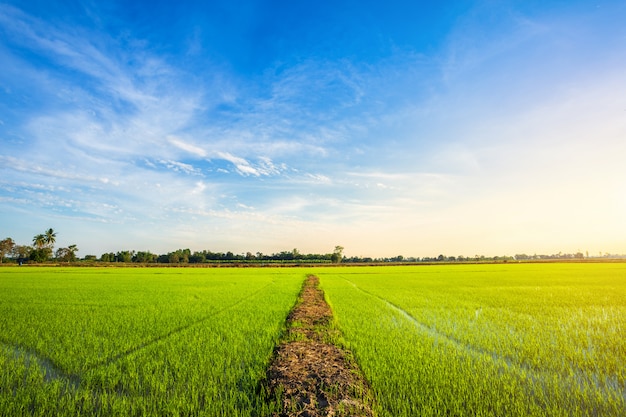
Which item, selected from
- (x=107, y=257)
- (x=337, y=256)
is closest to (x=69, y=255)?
(x=107, y=257)

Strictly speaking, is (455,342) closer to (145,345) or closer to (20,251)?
(145,345)

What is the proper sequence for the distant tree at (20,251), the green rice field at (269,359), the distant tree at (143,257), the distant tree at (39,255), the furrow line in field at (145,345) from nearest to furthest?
the green rice field at (269,359) < the furrow line in field at (145,345) < the distant tree at (39,255) < the distant tree at (20,251) < the distant tree at (143,257)

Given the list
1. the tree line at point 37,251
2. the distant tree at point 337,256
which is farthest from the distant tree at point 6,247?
the distant tree at point 337,256

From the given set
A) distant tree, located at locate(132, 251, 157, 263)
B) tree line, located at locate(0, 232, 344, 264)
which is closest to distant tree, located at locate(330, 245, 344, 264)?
tree line, located at locate(0, 232, 344, 264)

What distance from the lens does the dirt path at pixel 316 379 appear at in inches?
138

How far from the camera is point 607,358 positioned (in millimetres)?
5359

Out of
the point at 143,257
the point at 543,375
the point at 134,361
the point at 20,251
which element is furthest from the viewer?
the point at 143,257

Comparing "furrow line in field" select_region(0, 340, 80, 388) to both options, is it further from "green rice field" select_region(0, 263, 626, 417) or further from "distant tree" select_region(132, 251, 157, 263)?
"distant tree" select_region(132, 251, 157, 263)

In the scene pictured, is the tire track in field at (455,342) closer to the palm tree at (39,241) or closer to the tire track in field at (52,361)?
the tire track in field at (52,361)

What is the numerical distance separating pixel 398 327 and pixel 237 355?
423 cm

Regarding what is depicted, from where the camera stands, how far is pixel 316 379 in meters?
4.34

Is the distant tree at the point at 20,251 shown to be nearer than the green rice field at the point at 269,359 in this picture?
No

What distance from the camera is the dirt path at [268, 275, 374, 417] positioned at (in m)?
3.51

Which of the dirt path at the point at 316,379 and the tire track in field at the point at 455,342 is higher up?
the dirt path at the point at 316,379
